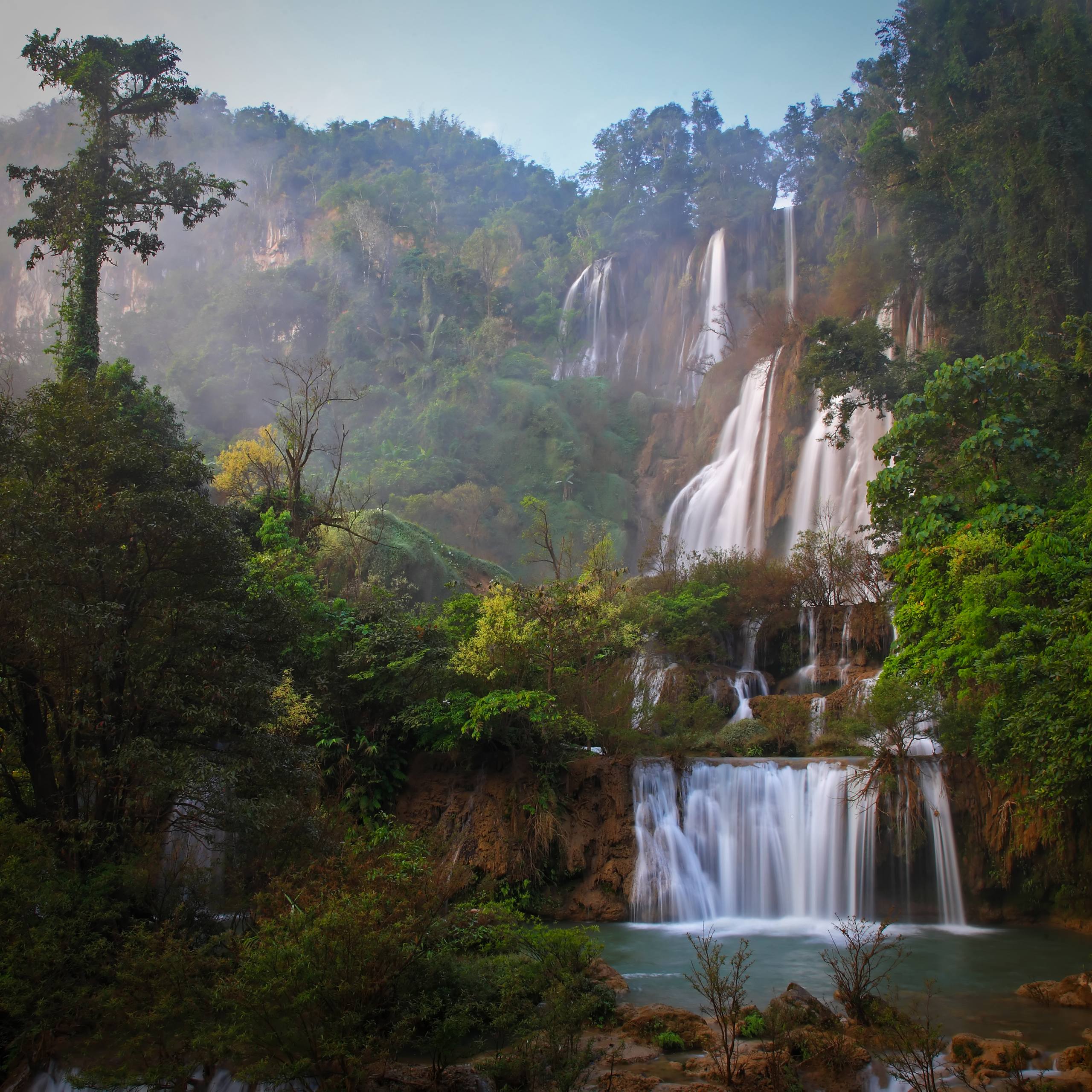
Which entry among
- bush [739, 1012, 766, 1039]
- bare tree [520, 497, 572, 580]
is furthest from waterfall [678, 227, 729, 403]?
bush [739, 1012, 766, 1039]

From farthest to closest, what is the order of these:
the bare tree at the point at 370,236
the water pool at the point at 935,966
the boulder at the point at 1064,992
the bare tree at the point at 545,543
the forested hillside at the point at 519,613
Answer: the bare tree at the point at 370,236
the bare tree at the point at 545,543
the boulder at the point at 1064,992
the water pool at the point at 935,966
the forested hillside at the point at 519,613

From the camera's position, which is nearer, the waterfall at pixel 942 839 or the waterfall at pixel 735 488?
the waterfall at pixel 942 839

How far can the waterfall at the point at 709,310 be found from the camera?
4816 centimetres

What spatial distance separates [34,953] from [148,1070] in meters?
1.58

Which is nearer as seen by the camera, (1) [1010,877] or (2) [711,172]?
(1) [1010,877]

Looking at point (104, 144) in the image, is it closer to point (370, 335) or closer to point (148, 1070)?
point (148, 1070)

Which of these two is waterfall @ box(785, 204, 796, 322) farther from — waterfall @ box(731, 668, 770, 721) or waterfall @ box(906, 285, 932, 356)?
waterfall @ box(731, 668, 770, 721)

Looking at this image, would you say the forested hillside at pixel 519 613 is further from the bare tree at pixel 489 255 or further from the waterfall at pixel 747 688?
the bare tree at pixel 489 255

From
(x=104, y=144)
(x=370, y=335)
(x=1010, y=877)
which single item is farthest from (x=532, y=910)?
(x=370, y=335)

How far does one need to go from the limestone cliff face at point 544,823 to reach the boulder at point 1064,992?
6.81 m

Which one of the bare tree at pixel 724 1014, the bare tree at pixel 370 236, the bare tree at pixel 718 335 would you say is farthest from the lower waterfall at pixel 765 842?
the bare tree at pixel 370 236

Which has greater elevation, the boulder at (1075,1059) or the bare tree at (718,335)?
the bare tree at (718,335)

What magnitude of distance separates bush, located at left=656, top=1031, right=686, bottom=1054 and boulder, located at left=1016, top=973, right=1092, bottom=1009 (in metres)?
4.87

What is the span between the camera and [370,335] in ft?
175
